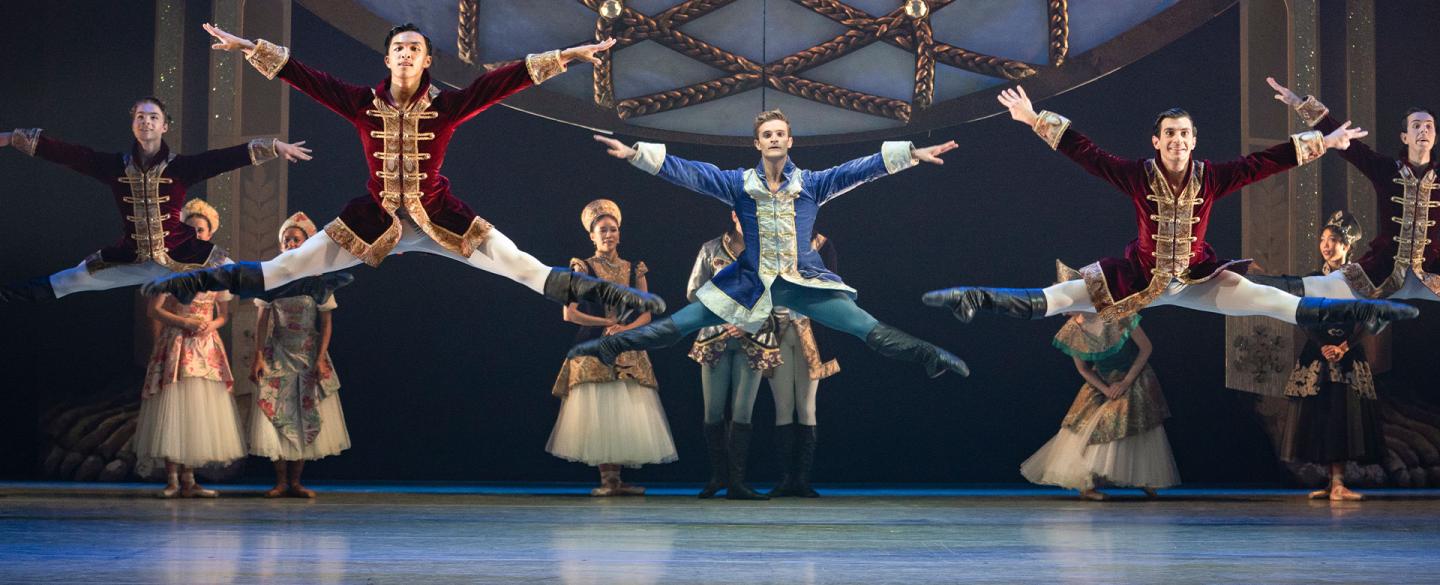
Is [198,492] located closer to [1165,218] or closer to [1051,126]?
[1051,126]

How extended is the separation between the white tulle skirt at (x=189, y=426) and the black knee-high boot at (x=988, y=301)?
300 centimetres

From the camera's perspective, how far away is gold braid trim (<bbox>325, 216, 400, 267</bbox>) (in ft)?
14.4

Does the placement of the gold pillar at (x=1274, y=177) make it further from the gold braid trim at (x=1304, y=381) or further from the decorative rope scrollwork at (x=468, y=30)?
the decorative rope scrollwork at (x=468, y=30)

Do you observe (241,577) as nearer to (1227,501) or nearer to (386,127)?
(386,127)

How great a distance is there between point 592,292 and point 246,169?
274 cm

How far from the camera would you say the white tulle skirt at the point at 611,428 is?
570 centimetres

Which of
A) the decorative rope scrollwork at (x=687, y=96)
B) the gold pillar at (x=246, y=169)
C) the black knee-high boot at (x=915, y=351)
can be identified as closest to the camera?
the black knee-high boot at (x=915, y=351)

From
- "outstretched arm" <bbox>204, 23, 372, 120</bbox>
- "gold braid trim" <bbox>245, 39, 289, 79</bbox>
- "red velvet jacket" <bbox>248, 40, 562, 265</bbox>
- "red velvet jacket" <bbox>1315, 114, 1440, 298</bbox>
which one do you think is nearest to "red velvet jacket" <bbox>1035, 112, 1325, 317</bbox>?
"red velvet jacket" <bbox>1315, 114, 1440, 298</bbox>

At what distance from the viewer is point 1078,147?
15.5ft

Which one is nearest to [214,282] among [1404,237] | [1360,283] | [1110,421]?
[1110,421]

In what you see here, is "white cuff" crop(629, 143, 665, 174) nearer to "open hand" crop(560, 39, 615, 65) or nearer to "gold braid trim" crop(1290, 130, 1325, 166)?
"open hand" crop(560, 39, 615, 65)

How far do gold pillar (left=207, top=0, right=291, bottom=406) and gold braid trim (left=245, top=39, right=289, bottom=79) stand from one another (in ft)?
6.67

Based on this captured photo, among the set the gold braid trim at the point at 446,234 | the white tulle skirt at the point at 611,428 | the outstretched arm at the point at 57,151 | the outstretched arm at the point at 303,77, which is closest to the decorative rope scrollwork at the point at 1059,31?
the white tulle skirt at the point at 611,428

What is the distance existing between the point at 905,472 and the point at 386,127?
129 inches
